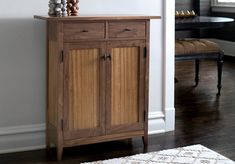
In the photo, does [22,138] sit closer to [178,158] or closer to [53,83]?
[53,83]

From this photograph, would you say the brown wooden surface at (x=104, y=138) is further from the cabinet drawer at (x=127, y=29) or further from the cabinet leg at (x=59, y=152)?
the cabinet drawer at (x=127, y=29)

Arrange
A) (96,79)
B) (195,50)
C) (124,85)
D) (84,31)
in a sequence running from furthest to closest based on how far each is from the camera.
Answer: (195,50) < (124,85) < (96,79) < (84,31)

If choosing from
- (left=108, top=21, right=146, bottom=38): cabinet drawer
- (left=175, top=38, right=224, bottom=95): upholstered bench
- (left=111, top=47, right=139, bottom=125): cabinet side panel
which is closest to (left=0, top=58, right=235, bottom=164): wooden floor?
(left=111, top=47, right=139, bottom=125): cabinet side panel

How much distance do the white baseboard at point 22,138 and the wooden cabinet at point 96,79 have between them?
0.32ft

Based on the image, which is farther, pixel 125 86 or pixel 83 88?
pixel 125 86

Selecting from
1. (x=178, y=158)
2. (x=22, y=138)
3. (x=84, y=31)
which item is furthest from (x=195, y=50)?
(x=22, y=138)

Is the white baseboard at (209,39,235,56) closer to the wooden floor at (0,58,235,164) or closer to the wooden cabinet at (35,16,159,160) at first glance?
the wooden floor at (0,58,235,164)

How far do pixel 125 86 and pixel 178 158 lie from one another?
0.63 m

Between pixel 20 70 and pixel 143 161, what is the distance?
1088 mm

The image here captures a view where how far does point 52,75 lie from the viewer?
3148 mm

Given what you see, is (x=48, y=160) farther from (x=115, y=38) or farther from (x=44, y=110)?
(x=115, y=38)

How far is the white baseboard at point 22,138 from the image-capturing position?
3.25m

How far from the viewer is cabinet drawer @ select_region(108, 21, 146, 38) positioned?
10.2ft

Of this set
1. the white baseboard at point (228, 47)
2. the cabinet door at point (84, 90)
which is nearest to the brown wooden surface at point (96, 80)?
the cabinet door at point (84, 90)
